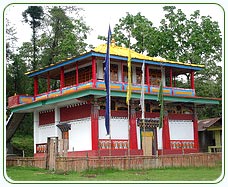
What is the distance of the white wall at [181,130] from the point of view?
Result: 86.1 ft

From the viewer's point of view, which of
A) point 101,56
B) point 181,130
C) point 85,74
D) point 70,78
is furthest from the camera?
point 70,78

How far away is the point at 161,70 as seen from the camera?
27422 mm

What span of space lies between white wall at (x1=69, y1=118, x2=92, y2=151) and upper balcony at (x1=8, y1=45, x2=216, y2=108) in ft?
6.41

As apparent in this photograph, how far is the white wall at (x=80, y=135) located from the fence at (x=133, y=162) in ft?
9.88

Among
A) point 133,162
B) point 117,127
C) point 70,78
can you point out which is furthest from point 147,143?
point 70,78

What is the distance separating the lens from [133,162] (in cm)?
1938

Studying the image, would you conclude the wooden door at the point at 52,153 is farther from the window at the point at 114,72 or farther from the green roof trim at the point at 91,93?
the window at the point at 114,72

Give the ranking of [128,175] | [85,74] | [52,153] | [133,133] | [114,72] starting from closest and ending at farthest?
[128,175], [52,153], [133,133], [114,72], [85,74]

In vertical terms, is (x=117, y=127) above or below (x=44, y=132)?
above

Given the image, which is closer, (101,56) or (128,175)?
(128,175)

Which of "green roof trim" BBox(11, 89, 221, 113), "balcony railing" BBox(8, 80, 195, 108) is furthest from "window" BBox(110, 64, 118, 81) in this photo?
"green roof trim" BBox(11, 89, 221, 113)

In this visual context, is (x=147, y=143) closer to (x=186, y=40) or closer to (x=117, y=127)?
(x=117, y=127)

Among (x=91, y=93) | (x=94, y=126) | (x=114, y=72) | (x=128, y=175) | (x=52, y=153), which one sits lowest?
(x=128, y=175)

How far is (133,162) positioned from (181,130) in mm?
8141
